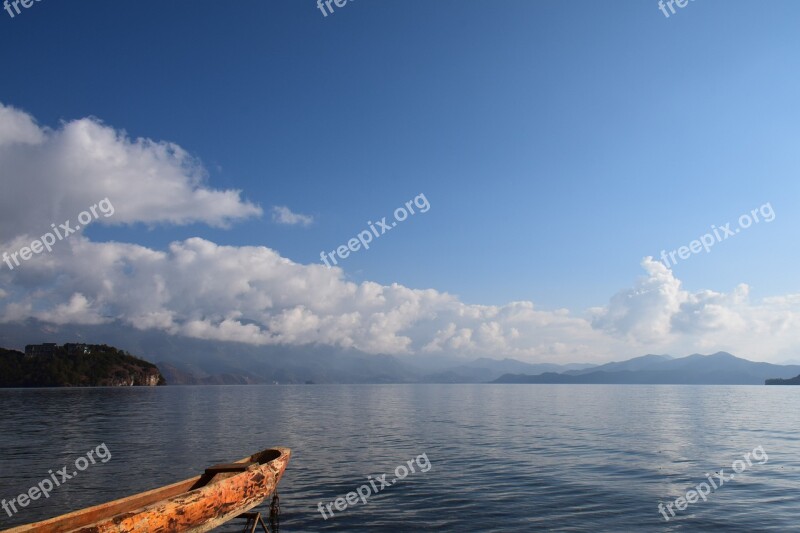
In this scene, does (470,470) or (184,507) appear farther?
(470,470)

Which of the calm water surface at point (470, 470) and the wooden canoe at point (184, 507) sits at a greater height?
the wooden canoe at point (184, 507)

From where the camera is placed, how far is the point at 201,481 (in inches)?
799

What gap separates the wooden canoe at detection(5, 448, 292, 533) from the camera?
13836mm

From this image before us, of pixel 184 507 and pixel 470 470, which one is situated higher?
pixel 184 507

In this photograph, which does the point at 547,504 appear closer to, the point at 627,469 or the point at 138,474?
the point at 627,469

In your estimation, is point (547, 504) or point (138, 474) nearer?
point (547, 504)

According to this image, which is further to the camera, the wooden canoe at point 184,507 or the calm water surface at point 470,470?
the calm water surface at point 470,470

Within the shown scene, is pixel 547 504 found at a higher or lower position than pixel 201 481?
lower

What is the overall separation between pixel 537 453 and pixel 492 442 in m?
8.28

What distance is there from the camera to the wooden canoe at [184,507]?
13.8 meters

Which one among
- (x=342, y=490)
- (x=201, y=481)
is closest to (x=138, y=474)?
(x=342, y=490)

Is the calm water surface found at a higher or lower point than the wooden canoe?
lower

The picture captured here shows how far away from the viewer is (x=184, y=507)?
51.5 feet

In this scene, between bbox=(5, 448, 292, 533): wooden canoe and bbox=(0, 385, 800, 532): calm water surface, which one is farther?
bbox=(0, 385, 800, 532): calm water surface
